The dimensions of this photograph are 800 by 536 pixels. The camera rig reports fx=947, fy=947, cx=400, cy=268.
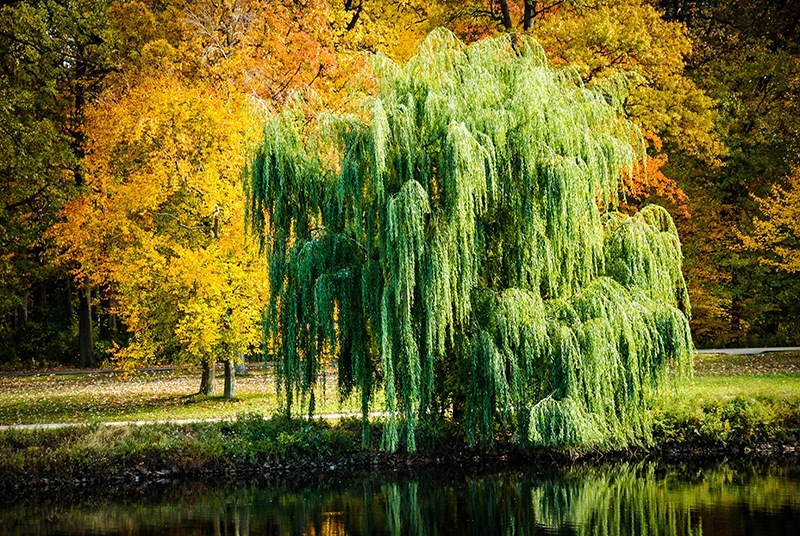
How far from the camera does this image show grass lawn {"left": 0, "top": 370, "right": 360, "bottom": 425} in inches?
866

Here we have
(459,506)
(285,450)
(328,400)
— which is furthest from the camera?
(328,400)

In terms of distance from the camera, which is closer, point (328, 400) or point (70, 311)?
point (328, 400)

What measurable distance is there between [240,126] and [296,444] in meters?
8.83

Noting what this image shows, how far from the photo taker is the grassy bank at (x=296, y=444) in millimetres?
17969

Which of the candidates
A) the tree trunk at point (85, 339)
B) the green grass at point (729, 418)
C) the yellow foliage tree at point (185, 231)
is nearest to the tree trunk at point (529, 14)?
the yellow foliage tree at point (185, 231)

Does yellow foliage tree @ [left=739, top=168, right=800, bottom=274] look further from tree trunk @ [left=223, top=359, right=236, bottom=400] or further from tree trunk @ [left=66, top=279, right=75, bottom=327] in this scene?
tree trunk @ [left=66, top=279, right=75, bottom=327]

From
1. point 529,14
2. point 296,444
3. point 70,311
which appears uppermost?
point 529,14

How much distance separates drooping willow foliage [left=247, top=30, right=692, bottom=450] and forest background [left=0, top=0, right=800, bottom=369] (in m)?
1.78

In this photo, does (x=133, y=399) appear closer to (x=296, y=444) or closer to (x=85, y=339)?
(x=296, y=444)

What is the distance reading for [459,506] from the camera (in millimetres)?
15484

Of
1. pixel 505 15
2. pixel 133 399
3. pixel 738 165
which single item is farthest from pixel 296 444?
pixel 738 165

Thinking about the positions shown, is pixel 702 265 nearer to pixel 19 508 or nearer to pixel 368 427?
pixel 368 427

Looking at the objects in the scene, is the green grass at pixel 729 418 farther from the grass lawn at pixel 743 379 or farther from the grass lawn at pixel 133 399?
the grass lawn at pixel 133 399

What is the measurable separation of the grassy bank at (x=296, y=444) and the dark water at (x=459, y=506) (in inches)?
25.3
